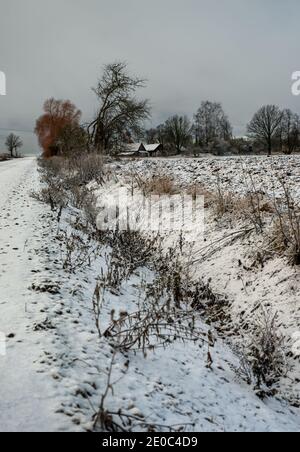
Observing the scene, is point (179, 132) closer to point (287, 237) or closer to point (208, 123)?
point (208, 123)

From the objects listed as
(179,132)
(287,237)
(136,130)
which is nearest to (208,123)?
(179,132)

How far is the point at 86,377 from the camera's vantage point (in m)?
2.05

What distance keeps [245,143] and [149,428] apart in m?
52.5

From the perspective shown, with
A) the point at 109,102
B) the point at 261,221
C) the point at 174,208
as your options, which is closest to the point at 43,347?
the point at 261,221

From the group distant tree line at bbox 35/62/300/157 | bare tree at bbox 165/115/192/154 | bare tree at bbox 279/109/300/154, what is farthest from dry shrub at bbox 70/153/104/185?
bare tree at bbox 165/115/192/154

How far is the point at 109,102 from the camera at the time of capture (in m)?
24.7

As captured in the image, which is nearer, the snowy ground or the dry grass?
the snowy ground

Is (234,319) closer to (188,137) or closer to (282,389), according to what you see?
(282,389)

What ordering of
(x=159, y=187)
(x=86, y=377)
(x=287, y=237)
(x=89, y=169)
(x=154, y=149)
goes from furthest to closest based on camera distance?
(x=154, y=149), (x=89, y=169), (x=159, y=187), (x=287, y=237), (x=86, y=377)

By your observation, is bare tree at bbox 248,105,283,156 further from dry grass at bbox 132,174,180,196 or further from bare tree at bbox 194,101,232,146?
dry grass at bbox 132,174,180,196

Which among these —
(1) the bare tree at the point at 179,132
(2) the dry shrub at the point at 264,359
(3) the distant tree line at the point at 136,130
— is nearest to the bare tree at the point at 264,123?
(3) the distant tree line at the point at 136,130

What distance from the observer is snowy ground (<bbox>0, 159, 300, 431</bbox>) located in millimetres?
1789

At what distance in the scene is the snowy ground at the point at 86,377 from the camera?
5.87 ft
